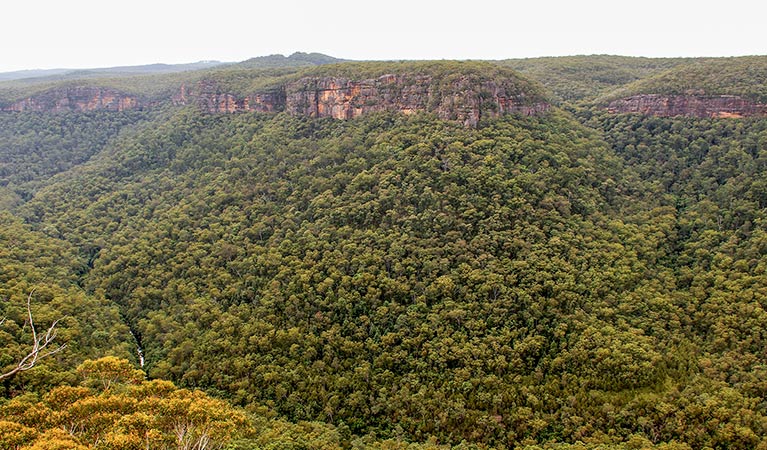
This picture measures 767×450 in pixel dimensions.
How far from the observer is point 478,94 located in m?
54.3

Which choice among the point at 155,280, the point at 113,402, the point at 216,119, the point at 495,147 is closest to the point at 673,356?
the point at 495,147

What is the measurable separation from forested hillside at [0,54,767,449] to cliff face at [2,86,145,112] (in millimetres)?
34611

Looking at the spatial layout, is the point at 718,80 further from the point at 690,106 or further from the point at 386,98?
the point at 386,98

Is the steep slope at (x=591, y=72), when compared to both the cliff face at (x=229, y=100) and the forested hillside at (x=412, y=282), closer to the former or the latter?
the forested hillside at (x=412, y=282)

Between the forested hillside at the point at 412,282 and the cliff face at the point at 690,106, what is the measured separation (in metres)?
1.12

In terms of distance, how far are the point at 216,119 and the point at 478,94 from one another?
43954mm

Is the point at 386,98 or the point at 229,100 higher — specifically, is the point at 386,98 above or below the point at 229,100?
below

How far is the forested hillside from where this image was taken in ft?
102

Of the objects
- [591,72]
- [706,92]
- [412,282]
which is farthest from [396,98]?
[591,72]

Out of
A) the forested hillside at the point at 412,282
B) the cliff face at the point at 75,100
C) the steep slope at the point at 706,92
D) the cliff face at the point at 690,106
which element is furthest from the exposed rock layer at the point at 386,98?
the cliff face at the point at 75,100

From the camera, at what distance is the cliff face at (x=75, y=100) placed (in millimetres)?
94938

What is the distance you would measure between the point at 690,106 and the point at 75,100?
364 ft

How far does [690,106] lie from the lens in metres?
57.5

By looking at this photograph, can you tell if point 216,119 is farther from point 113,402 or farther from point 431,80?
point 113,402
